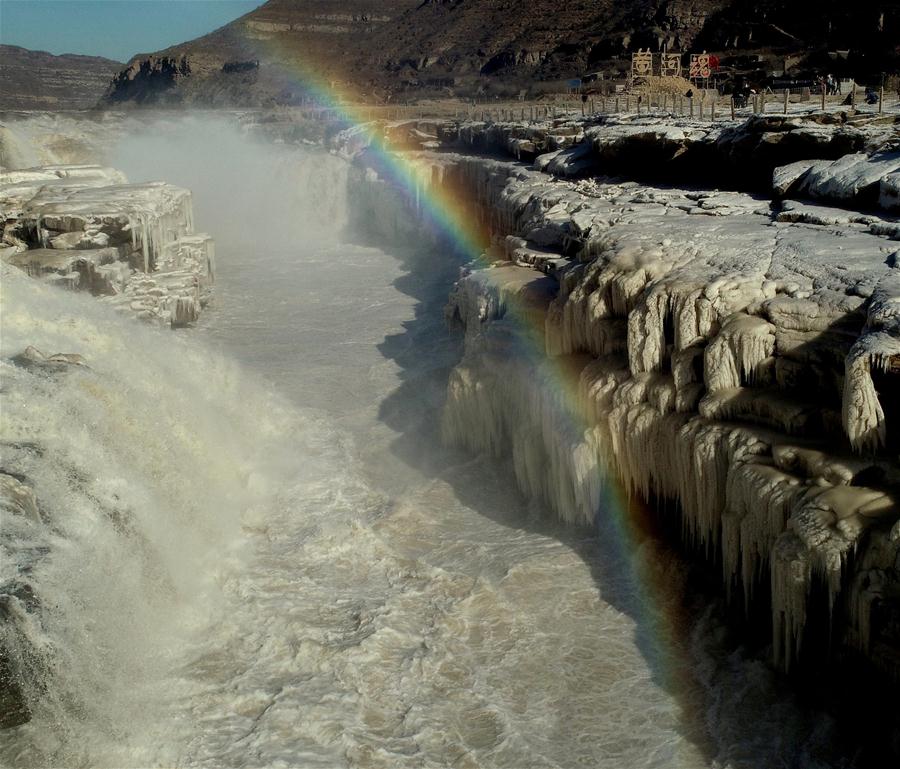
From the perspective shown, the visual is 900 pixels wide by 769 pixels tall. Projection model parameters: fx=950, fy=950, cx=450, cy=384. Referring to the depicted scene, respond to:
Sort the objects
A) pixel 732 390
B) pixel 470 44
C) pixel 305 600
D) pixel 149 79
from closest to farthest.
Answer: pixel 732 390
pixel 305 600
pixel 470 44
pixel 149 79

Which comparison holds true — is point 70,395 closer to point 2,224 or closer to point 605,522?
point 605,522

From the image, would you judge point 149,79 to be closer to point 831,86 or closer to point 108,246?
point 831,86

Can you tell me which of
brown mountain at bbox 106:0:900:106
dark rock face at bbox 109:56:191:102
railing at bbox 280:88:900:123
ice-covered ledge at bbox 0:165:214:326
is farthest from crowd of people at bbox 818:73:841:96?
dark rock face at bbox 109:56:191:102

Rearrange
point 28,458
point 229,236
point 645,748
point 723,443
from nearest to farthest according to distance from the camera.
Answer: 1. point 645,748
2. point 723,443
3. point 28,458
4. point 229,236

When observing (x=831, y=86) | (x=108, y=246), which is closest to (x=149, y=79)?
(x=831, y=86)

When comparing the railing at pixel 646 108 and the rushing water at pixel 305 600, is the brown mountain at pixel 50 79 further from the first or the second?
the rushing water at pixel 305 600

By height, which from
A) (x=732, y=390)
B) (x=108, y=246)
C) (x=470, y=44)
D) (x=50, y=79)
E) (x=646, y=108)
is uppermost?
(x=50, y=79)

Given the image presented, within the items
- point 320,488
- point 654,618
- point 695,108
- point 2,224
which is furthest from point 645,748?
point 695,108
